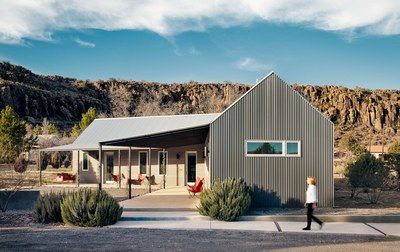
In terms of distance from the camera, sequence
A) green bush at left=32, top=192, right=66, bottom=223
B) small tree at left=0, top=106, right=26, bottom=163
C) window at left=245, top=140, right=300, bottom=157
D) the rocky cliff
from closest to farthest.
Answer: green bush at left=32, top=192, right=66, bottom=223
window at left=245, top=140, right=300, bottom=157
small tree at left=0, top=106, right=26, bottom=163
the rocky cliff

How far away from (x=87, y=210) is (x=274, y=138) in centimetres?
696

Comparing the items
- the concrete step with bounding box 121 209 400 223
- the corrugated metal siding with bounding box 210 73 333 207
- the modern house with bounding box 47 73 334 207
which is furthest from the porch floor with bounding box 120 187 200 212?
the corrugated metal siding with bounding box 210 73 333 207

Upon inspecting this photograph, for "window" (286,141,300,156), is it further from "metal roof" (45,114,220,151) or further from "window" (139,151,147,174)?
"window" (139,151,147,174)

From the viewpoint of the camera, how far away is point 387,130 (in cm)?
9425

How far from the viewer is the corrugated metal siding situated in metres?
17.2

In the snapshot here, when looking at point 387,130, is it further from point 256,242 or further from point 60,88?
point 256,242

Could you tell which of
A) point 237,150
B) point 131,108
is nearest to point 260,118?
point 237,150

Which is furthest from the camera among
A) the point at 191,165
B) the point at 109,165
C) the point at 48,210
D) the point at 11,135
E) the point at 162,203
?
the point at 11,135

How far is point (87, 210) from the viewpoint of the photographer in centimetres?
1367

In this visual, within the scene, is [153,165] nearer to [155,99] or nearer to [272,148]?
[272,148]

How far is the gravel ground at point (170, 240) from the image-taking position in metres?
10.6

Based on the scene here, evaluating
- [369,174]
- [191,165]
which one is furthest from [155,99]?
[369,174]

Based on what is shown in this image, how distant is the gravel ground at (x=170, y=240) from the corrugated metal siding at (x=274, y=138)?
15.3ft

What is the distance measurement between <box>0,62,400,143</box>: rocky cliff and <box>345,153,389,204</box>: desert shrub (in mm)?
59232
